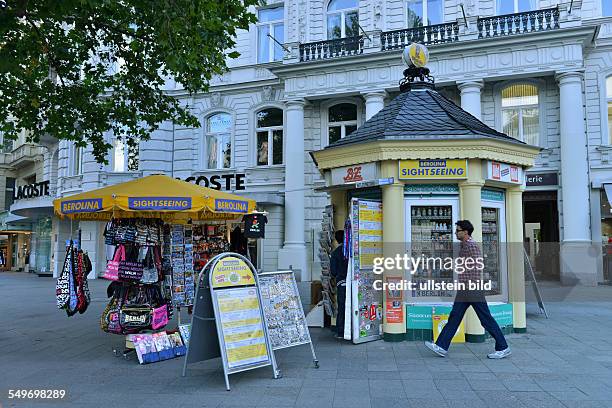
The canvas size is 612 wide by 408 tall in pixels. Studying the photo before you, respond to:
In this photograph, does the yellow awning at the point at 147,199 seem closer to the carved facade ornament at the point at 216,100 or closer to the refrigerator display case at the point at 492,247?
the refrigerator display case at the point at 492,247

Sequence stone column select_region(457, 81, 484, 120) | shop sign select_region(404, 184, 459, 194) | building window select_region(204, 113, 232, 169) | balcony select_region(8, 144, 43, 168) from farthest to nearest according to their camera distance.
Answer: balcony select_region(8, 144, 43, 168) < building window select_region(204, 113, 232, 169) < stone column select_region(457, 81, 484, 120) < shop sign select_region(404, 184, 459, 194)

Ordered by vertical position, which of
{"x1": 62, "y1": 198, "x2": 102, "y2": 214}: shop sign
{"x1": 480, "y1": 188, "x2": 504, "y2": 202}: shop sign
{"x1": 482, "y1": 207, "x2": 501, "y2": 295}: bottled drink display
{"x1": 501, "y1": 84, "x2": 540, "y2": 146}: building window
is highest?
{"x1": 501, "y1": 84, "x2": 540, "y2": 146}: building window

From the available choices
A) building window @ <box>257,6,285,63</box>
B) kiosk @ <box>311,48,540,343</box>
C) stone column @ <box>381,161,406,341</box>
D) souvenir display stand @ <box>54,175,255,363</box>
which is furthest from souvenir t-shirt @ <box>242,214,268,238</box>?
stone column @ <box>381,161,406,341</box>

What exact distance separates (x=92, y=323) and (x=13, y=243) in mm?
28775

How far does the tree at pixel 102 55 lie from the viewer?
773 cm

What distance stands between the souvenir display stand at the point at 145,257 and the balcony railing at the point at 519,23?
1356 centimetres

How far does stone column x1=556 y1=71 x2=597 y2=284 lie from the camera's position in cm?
1614

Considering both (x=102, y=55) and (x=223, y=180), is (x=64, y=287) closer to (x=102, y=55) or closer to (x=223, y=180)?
(x=102, y=55)

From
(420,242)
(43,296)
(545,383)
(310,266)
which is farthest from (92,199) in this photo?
(310,266)

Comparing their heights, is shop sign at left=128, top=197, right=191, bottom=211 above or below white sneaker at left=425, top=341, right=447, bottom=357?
above

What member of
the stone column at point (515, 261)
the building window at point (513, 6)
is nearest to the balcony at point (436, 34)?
the building window at point (513, 6)

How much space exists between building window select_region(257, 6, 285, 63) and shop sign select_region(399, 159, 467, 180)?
15.5 m

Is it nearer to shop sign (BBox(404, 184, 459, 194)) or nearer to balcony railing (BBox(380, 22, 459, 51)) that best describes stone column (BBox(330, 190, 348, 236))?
shop sign (BBox(404, 184, 459, 194))

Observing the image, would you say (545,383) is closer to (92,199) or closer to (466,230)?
(466,230)
